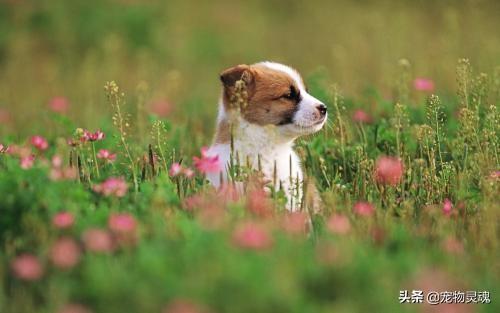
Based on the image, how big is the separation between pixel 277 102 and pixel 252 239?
2385 mm

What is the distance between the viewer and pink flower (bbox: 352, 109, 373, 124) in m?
6.34

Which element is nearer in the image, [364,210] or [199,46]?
[364,210]

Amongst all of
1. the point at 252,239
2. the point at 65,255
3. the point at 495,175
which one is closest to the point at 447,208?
the point at 495,175

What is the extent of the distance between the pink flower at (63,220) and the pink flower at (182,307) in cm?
79

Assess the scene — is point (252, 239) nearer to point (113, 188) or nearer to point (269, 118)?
point (113, 188)

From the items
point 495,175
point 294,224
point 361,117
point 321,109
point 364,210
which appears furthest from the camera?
point 361,117

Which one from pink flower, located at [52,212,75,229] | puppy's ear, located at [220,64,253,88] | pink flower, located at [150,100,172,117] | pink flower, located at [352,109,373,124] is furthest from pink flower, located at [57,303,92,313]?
pink flower, located at [150,100,172,117]

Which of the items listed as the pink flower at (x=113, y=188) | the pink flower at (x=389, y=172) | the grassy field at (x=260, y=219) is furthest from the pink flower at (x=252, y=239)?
the pink flower at (x=389, y=172)

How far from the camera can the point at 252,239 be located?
3123mm

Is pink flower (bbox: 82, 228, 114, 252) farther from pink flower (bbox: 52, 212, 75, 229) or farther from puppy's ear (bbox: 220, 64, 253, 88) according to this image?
puppy's ear (bbox: 220, 64, 253, 88)

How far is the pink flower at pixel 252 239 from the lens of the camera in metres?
3.12

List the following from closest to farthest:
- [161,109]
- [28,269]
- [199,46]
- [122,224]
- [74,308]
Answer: [74,308] < [28,269] < [122,224] < [161,109] < [199,46]

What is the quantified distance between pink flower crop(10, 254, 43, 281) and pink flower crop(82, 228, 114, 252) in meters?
0.21

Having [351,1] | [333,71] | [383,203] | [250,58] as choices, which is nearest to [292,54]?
[250,58]
